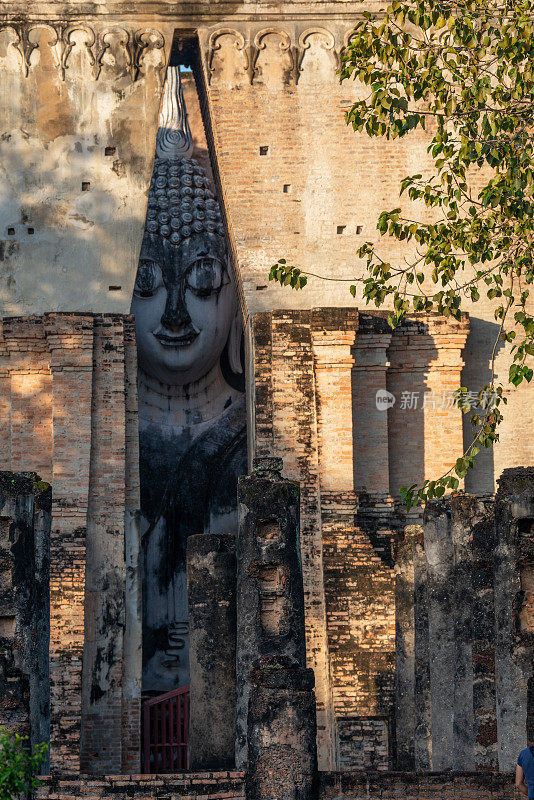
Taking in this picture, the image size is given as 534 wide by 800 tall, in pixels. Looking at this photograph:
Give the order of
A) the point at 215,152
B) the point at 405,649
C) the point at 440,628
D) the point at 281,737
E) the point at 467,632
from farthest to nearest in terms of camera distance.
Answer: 1. the point at 215,152
2. the point at 405,649
3. the point at 440,628
4. the point at 467,632
5. the point at 281,737

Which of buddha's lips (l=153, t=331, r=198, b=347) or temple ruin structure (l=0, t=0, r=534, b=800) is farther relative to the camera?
buddha's lips (l=153, t=331, r=198, b=347)

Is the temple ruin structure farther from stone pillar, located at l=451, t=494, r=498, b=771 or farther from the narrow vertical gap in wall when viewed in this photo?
stone pillar, located at l=451, t=494, r=498, b=771

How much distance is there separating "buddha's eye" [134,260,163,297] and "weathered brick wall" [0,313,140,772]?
1976 mm

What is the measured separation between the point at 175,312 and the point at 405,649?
597 centimetres

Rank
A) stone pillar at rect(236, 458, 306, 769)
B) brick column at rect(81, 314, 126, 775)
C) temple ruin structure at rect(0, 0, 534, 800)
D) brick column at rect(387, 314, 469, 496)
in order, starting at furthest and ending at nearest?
brick column at rect(387, 314, 469, 496) < brick column at rect(81, 314, 126, 775) < temple ruin structure at rect(0, 0, 534, 800) < stone pillar at rect(236, 458, 306, 769)

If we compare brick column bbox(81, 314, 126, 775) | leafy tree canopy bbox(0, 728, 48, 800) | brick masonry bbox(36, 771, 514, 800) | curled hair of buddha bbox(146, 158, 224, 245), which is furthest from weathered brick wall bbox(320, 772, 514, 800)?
curled hair of buddha bbox(146, 158, 224, 245)

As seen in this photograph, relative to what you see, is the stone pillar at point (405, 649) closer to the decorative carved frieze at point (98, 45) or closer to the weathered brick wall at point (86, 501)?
the weathered brick wall at point (86, 501)

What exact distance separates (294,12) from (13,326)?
187 inches

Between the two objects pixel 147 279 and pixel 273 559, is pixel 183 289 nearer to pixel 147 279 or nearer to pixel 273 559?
pixel 147 279

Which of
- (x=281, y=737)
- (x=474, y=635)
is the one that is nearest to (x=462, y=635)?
(x=474, y=635)

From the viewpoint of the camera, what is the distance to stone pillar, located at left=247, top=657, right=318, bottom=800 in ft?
34.2

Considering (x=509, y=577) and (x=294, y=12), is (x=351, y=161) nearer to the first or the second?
(x=294, y=12)

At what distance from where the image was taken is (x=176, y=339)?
736 inches

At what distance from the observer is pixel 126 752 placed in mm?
15734
